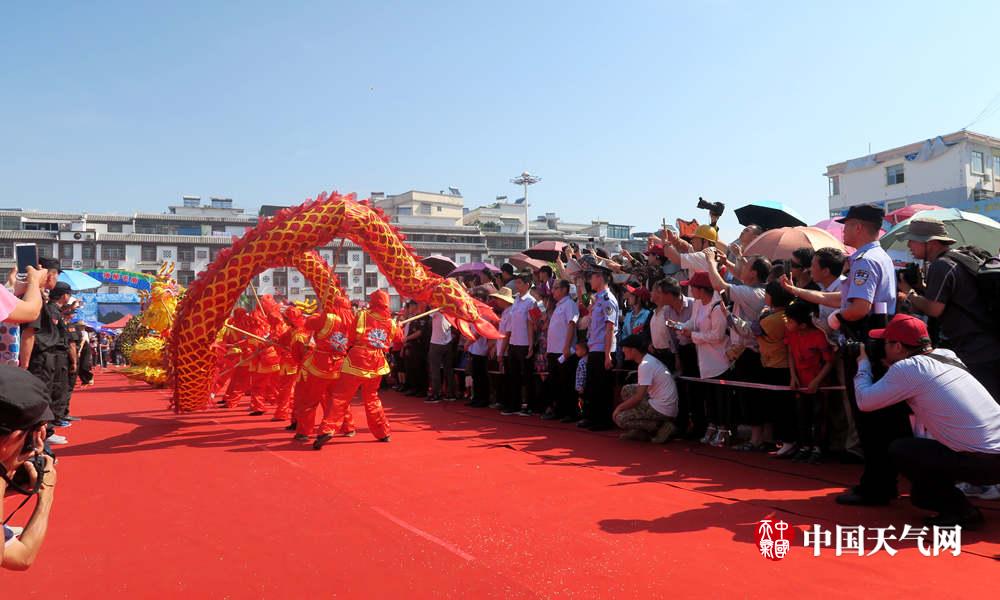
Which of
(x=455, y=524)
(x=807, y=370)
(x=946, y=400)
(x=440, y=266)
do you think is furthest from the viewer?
(x=440, y=266)

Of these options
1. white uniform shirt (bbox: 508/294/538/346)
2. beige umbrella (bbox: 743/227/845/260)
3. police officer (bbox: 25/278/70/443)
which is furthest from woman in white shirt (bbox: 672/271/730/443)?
police officer (bbox: 25/278/70/443)

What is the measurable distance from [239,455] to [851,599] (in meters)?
5.21

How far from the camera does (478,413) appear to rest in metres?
9.07

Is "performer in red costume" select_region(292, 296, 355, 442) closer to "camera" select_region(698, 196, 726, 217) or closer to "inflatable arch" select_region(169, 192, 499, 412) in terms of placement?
"inflatable arch" select_region(169, 192, 499, 412)

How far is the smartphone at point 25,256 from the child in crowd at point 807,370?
5409mm

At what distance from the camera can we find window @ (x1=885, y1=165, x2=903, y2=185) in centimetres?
3725

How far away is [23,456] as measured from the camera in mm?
1958

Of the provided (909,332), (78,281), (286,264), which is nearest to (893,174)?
(78,281)

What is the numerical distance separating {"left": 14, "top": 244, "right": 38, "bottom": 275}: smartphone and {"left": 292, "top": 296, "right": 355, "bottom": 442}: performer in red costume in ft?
8.84

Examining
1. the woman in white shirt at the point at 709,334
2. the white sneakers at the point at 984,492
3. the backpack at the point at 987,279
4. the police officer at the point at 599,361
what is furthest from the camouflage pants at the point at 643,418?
the backpack at the point at 987,279

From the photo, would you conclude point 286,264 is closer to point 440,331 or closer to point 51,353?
point 51,353

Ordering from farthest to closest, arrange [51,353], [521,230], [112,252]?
[521,230] → [112,252] → [51,353]

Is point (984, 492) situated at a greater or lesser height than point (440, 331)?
lesser

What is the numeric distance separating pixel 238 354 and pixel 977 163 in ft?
125
